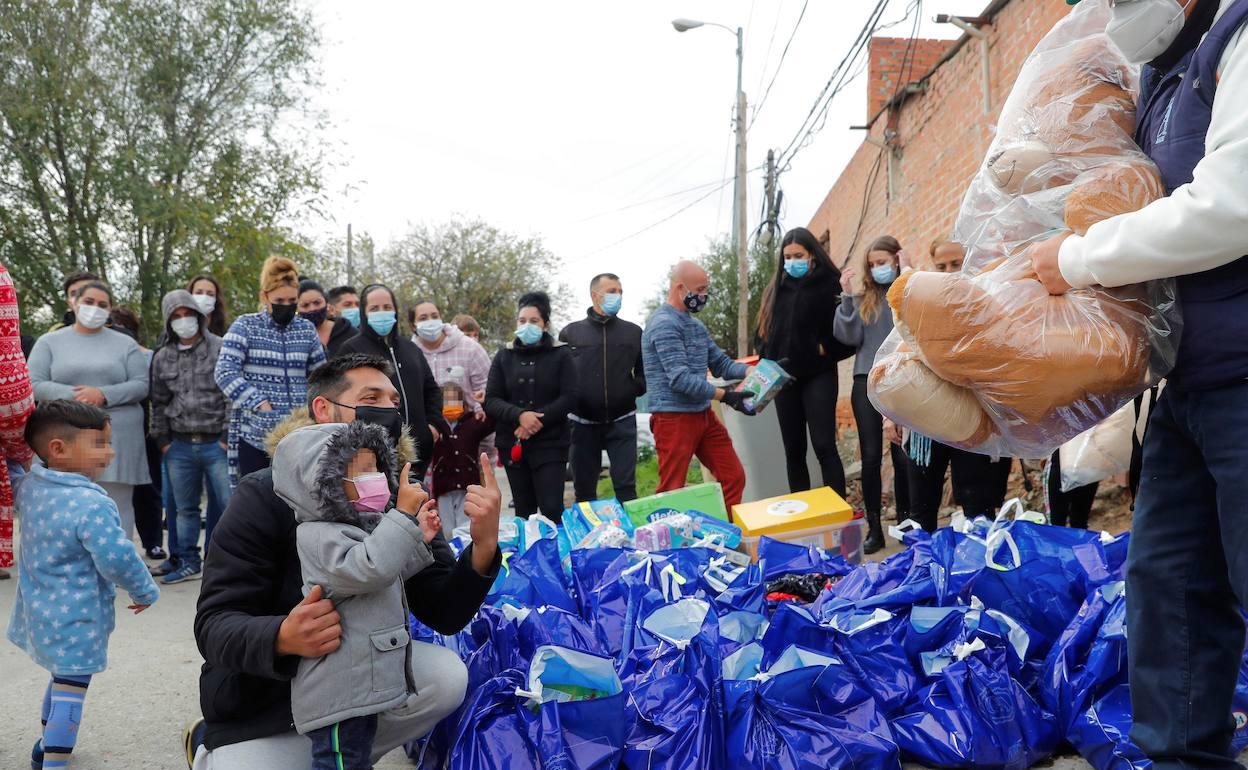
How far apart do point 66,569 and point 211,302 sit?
127 inches

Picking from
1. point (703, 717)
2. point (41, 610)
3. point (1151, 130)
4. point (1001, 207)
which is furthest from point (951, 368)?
point (41, 610)

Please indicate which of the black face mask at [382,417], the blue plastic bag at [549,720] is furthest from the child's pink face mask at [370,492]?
the blue plastic bag at [549,720]

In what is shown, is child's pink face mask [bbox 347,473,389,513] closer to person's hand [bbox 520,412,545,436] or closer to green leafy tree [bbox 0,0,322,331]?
person's hand [bbox 520,412,545,436]

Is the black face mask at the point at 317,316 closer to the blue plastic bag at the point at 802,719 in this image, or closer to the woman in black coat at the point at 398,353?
the woman in black coat at the point at 398,353

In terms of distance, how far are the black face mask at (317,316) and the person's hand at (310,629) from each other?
3.49 m

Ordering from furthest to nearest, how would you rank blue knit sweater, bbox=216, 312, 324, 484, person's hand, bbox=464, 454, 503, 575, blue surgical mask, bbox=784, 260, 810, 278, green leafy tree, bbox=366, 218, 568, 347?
green leafy tree, bbox=366, 218, 568, 347, blue surgical mask, bbox=784, 260, 810, 278, blue knit sweater, bbox=216, 312, 324, 484, person's hand, bbox=464, 454, 503, 575

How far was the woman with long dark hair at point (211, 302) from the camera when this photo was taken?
5879mm

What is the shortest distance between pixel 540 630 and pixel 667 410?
2861 mm

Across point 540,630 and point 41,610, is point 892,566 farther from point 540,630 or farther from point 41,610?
point 41,610

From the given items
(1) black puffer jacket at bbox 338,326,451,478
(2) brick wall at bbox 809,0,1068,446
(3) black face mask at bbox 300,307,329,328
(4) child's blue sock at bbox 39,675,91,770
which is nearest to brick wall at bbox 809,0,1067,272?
(2) brick wall at bbox 809,0,1068,446

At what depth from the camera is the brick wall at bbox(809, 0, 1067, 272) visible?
653 centimetres

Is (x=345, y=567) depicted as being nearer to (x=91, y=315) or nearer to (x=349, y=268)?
(x=91, y=315)

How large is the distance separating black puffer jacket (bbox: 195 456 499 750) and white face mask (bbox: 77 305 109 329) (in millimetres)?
3506

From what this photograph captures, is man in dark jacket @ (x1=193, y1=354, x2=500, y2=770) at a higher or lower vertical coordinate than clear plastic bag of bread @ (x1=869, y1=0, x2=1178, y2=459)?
lower
